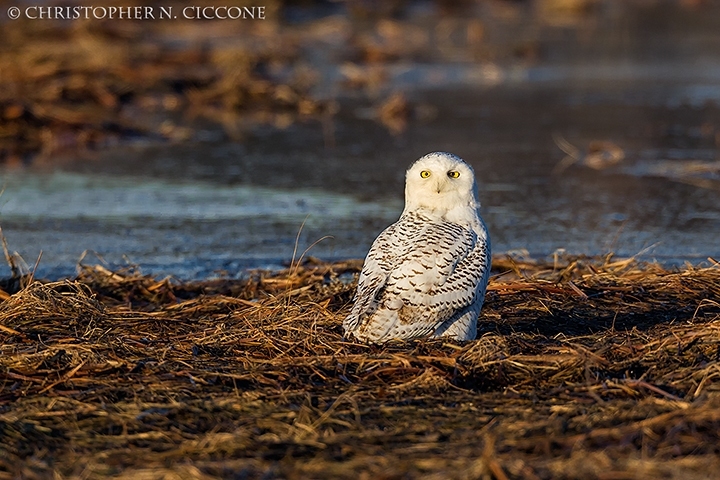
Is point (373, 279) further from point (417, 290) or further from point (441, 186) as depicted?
point (441, 186)

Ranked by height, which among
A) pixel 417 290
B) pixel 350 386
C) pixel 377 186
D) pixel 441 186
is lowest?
pixel 377 186

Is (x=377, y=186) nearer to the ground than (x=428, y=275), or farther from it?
nearer to the ground

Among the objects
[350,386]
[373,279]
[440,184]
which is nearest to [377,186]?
[440,184]

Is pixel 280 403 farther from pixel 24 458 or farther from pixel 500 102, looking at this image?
pixel 500 102

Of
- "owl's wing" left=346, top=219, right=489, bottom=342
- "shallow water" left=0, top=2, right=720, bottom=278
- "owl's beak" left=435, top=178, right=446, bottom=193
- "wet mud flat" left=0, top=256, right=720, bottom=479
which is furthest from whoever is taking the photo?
"shallow water" left=0, top=2, right=720, bottom=278

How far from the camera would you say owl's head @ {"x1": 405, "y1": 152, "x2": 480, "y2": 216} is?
201 inches

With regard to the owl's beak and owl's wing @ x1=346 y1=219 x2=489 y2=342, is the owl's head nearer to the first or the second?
the owl's beak

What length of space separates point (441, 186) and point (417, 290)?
2.03 ft

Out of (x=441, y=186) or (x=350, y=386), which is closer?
(x=350, y=386)

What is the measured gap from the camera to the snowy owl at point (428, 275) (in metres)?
4.63

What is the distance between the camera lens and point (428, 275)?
4.68 meters

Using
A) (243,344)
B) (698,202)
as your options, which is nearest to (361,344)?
(243,344)

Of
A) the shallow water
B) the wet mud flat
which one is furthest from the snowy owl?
the shallow water

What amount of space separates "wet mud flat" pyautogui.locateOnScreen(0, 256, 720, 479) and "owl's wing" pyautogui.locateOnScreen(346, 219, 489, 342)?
81mm
